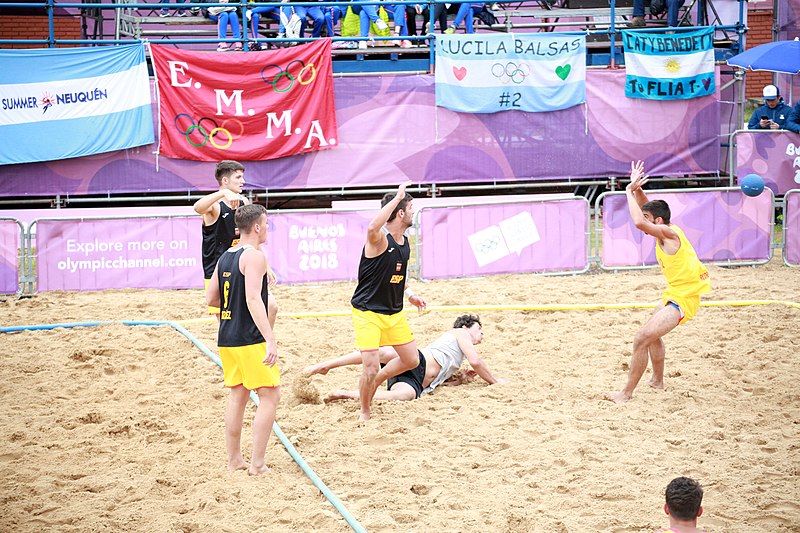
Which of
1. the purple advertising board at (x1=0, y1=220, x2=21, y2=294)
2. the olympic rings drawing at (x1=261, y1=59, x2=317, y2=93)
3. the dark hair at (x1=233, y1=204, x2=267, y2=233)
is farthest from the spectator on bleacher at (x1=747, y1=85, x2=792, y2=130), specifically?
the purple advertising board at (x1=0, y1=220, x2=21, y2=294)

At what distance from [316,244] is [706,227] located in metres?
5.82

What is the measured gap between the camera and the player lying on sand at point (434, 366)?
8.05 metres

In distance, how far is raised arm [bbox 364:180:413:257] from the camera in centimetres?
687

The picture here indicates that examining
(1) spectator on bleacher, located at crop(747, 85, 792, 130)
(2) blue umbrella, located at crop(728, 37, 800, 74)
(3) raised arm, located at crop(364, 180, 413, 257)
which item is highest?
(2) blue umbrella, located at crop(728, 37, 800, 74)

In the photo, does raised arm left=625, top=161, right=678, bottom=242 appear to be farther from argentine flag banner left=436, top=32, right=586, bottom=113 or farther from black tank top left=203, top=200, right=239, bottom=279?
argentine flag banner left=436, top=32, right=586, bottom=113

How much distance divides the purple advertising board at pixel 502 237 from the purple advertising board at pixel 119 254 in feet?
11.1

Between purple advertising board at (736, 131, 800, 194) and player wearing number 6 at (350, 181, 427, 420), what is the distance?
9553 millimetres

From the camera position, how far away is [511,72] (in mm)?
15461

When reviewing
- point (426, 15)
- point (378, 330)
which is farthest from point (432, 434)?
point (426, 15)

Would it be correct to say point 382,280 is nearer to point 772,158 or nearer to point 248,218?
point 248,218

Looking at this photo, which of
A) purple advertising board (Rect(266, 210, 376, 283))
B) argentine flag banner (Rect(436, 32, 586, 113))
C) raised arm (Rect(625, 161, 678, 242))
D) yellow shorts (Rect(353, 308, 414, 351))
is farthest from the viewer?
argentine flag banner (Rect(436, 32, 586, 113))

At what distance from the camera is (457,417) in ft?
24.5

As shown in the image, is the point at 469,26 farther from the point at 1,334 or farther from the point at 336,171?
the point at 1,334

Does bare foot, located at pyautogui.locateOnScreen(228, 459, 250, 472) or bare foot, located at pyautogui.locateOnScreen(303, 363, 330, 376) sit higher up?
bare foot, located at pyautogui.locateOnScreen(303, 363, 330, 376)
